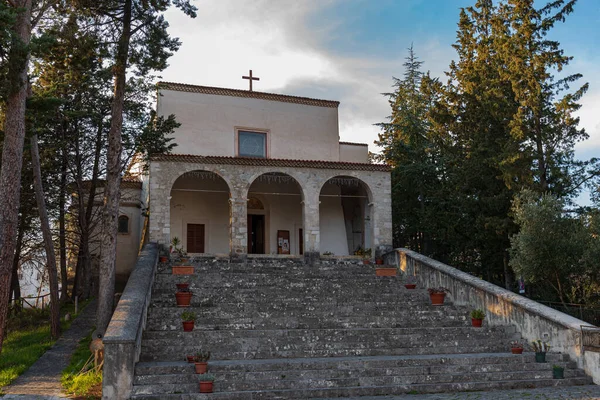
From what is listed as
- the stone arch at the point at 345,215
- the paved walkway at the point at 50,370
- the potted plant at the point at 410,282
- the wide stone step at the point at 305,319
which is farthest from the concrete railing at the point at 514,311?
the paved walkway at the point at 50,370

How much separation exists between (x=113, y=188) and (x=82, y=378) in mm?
5249

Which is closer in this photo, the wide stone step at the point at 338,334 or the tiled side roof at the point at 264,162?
the wide stone step at the point at 338,334

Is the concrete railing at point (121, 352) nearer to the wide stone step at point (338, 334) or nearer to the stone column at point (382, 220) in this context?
the wide stone step at point (338, 334)

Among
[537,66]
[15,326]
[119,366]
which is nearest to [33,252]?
[15,326]

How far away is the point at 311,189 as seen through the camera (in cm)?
2008

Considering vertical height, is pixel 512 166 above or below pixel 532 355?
above

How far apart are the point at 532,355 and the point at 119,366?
7619 mm

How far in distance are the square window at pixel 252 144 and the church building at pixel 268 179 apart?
4cm

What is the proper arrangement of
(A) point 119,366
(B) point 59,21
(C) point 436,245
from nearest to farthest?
1. (A) point 119,366
2. (B) point 59,21
3. (C) point 436,245

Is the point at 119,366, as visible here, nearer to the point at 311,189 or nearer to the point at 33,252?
the point at 311,189

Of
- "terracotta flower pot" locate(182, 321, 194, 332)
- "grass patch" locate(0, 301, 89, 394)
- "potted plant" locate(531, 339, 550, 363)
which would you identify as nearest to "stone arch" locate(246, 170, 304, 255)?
"grass patch" locate(0, 301, 89, 394)

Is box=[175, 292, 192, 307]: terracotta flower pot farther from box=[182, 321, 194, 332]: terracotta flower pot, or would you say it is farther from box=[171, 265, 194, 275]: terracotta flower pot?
box=[171, 265, 194, 275]: terracotta flower pot

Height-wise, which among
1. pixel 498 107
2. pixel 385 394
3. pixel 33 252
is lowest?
pixel 385 394

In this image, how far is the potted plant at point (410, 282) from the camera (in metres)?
16.2
